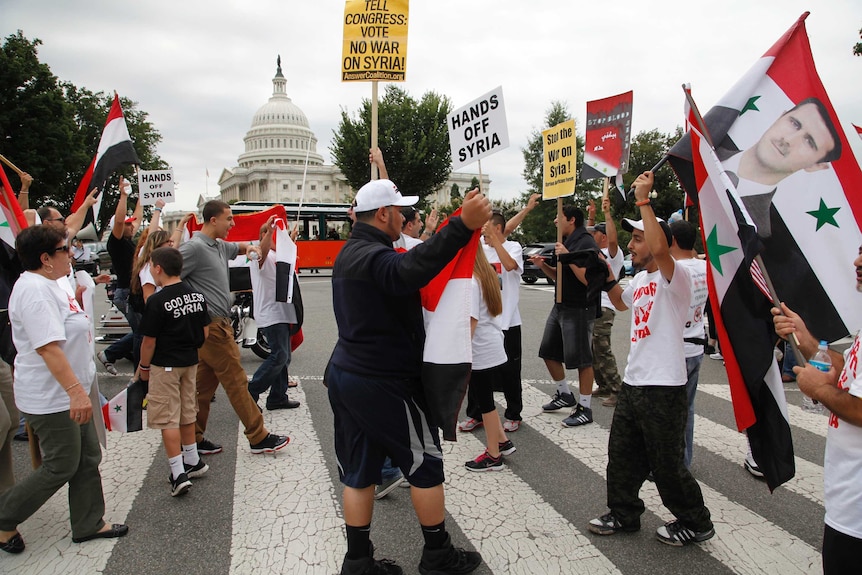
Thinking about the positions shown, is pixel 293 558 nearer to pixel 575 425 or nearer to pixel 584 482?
pixel 584 482

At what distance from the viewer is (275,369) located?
569 cm

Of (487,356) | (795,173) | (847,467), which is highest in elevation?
(795,173)

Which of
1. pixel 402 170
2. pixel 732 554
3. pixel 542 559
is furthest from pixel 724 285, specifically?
pixel 402 170

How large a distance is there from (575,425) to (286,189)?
104 metres

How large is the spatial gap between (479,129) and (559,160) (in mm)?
1863

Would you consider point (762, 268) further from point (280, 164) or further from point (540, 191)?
point (280, 164)

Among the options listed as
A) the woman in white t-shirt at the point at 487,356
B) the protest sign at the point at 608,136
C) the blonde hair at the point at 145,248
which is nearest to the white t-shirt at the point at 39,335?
the blonde hair at the point at 145,248

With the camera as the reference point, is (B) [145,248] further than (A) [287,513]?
Yes

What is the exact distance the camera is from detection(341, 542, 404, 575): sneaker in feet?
9.15

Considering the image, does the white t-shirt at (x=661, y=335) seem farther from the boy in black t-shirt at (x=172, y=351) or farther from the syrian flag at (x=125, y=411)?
the syrian flag at (x=125, y=411)

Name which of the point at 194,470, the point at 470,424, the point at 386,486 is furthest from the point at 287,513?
the point at 470,424

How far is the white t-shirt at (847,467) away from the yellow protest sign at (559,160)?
4495 millimetres

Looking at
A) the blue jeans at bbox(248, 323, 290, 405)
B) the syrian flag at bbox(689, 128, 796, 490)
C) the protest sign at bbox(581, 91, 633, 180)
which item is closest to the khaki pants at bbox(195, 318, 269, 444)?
the blue jeans at bbox(248, 323, 290, 405)

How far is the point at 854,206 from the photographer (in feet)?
9.94
